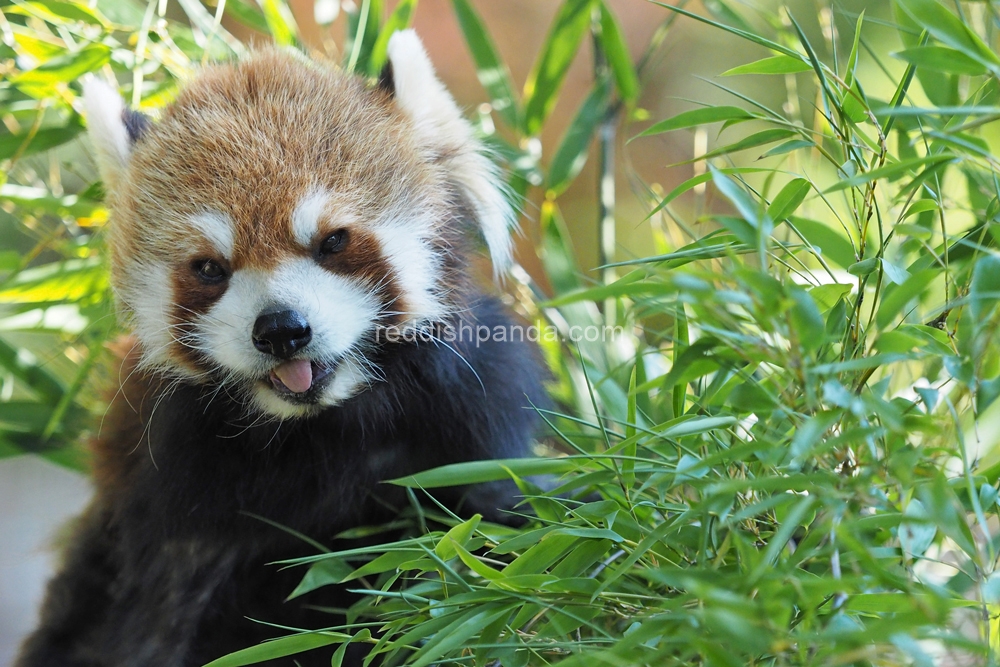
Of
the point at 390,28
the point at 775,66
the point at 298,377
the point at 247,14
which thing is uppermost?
the point at 247,14

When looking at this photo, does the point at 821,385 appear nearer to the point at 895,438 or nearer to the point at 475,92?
the point at 895,438

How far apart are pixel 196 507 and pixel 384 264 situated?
24.7 inches

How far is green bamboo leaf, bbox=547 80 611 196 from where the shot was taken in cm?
232

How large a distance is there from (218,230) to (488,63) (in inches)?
41.8

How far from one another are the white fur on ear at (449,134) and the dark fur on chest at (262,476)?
0.19 m

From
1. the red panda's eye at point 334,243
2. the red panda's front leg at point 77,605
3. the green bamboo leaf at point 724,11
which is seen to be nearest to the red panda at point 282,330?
the red panda's eye at point 334,243

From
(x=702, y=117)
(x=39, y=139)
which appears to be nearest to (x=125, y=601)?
(x=39, y=139)

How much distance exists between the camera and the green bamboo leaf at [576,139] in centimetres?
232

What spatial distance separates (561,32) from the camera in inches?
87.7

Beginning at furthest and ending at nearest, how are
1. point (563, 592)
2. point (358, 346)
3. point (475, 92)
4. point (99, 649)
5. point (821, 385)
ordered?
point (475, 92), point (99, 649), point (358, 346), point (563, 592), point (821, 385)

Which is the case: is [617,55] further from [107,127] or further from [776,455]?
[776,455]

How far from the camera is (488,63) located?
2.32 metres

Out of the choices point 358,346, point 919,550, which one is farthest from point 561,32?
point 919,550

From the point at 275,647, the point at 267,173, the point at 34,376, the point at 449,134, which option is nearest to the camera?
the point at 275,647
